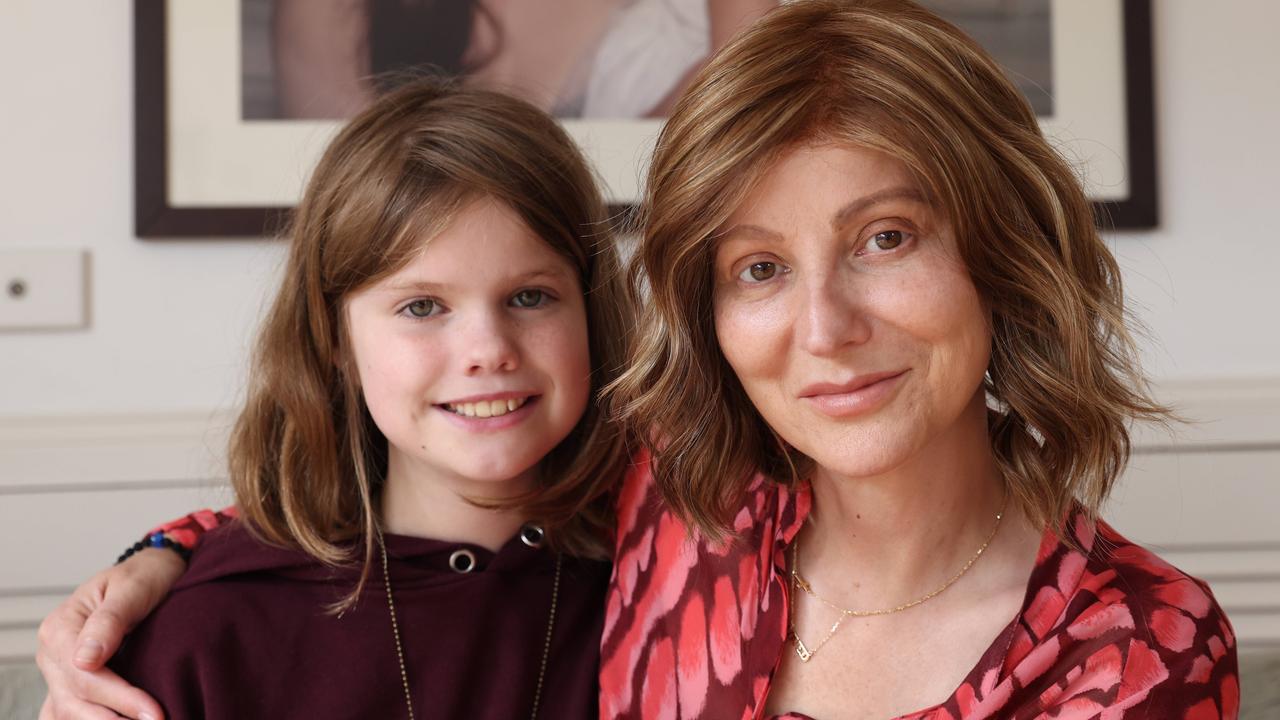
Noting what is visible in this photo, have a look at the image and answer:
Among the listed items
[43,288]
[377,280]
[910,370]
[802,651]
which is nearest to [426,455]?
[377,280]

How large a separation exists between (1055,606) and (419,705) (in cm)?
74

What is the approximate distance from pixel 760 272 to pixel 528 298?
1.28ft

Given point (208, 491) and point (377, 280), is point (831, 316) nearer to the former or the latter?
point (377, 280)

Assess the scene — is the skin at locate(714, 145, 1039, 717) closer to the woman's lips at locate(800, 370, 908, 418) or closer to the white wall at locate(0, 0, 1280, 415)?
the woman's lips at locate(800, 370, 908, 418)

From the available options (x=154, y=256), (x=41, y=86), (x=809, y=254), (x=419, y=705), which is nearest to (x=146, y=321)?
(x=154, y=256)

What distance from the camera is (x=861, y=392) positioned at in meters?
1.07

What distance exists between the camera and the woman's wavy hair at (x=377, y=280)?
140 centimetres

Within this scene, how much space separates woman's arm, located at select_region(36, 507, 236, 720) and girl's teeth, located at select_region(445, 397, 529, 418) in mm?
432

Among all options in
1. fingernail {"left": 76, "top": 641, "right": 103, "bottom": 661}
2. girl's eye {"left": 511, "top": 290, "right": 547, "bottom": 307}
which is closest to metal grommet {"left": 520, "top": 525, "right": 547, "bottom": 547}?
girl's eye {"left": 511, "top": 290, "right": 547, "bottom": 307}

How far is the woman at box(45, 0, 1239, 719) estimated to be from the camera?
1.03 m

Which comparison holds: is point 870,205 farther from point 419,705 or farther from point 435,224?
point 419,705

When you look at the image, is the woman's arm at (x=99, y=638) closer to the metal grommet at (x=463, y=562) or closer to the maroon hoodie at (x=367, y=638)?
the maroon hoodie at (x=367, y=638)

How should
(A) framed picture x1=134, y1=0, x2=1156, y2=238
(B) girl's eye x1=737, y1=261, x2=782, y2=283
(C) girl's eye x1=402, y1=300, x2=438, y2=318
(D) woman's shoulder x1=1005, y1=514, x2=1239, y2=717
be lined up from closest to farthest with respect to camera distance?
(D) woman's shoulder x1=1005, y1=514, x2=1239, y2=717
(B) girl's eye x1=737, y1=261, x2=782, y2=283
(C) girl's eye x1=402, y1=300, x2=438, y2=318
(A) framed picture x1=134, y1=0, x2=1156, y2=238

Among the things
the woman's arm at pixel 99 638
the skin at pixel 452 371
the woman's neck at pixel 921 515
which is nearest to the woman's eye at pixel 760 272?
the woman's neck at pixel 921 515
